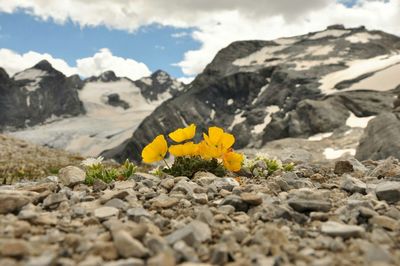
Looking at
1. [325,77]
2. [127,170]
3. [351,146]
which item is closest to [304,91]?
[325,77]

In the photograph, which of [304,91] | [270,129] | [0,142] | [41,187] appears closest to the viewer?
[41,187]

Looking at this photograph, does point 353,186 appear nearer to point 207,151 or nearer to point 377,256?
point 207,151

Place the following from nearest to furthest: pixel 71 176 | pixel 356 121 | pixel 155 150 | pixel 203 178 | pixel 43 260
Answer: pixel 43 260 → pixel 203 178 → pixel 71 176 → pixel 155 150 → pixel 356 121

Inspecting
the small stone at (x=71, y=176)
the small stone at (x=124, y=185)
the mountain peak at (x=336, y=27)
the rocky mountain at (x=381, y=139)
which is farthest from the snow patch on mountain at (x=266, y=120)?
the small stone at (x=124, y=185)

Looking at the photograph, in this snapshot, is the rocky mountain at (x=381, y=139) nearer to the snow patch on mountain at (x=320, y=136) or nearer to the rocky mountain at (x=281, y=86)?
the snow patch on mountain at (x=320, y=136)

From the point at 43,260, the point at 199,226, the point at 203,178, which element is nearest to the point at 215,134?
the point at 203,178

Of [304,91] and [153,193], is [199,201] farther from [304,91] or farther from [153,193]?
[304,91]
